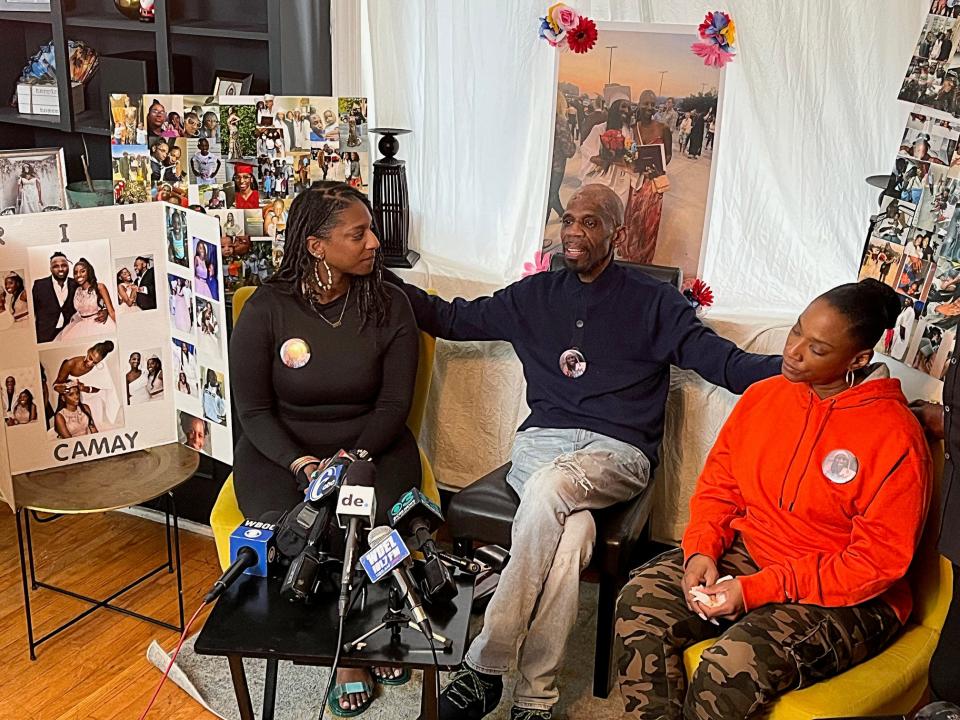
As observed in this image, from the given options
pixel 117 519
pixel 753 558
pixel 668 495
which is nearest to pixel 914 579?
pixel 753 558

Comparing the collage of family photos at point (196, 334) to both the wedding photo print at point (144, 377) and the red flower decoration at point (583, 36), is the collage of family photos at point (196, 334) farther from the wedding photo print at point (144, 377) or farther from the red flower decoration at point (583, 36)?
the red flower decoration at point (583, 36)

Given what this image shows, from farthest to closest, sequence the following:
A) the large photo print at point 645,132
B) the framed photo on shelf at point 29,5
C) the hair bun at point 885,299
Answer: the framed photo on shelf at point 29,5 < the large photo print at point 645,132 < the hair bun at point 885,299

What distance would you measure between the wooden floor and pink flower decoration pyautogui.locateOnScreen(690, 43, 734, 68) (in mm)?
1845

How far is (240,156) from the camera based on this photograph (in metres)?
2.70

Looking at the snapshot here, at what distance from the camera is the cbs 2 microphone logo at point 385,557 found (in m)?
1.70

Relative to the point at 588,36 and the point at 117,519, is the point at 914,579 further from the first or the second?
the point at 117,519

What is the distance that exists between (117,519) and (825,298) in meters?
2.17

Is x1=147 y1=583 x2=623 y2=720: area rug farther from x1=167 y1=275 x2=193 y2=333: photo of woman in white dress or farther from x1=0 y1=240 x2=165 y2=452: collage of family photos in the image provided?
x1=167 y1=275 x2=193 y2=333: photo of woman in white dress

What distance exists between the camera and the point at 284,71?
290 centimetres

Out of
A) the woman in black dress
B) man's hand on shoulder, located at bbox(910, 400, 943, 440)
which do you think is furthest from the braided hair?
man's hand on shoulder, located at bbox(910, 400, 943, 440)

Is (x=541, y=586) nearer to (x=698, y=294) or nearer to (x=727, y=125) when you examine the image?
(x=698, y=294)

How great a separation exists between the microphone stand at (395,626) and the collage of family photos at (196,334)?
0.86m

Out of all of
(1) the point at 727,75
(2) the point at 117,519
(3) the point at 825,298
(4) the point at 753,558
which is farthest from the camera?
(2) the point at 117,519

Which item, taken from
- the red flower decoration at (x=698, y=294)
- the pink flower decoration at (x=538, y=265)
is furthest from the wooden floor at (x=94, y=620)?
the red flower decoration at (x=698, y=294)
